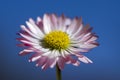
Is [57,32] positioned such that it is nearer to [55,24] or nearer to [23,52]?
[55,24]

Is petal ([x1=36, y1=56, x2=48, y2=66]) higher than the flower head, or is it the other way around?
the flower head

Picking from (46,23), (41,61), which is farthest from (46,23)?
(41,61)

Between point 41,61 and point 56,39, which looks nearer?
point 41,61

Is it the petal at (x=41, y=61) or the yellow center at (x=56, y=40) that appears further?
the yellow center at (x=56, y=40)

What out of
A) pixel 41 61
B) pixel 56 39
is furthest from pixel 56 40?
pixel 41 61

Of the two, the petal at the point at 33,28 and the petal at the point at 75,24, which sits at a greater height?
the petal at the point at 33,28

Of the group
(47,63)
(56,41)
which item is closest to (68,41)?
(56,41)

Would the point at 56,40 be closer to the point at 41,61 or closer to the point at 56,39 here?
the point at 56,39
